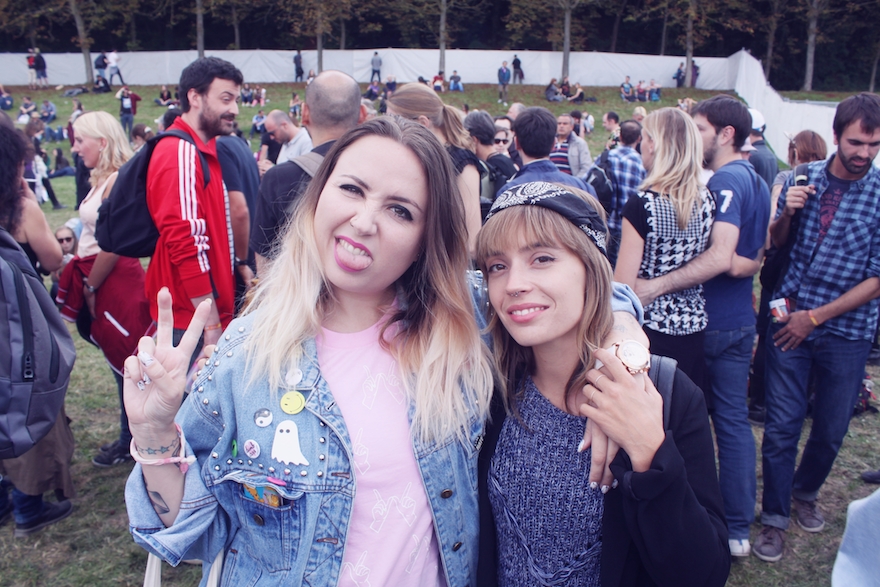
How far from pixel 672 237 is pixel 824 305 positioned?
0.92 meters

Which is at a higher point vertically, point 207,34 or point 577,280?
point 207,34

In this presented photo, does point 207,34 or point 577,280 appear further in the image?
point 207,34

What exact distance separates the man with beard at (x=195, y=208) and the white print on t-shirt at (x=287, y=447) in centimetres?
206

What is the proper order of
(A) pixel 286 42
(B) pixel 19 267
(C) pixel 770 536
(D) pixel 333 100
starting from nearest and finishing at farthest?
(B) pixel 19 267, (C) pixel 770 536, (D) pixel 333 100, (A) pixel 286 42

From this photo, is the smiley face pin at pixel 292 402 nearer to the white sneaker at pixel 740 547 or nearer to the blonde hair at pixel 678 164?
the blonde hair at pixel 678 164

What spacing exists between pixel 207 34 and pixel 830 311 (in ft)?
160

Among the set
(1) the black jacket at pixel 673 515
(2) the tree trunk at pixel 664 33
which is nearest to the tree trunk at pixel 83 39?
(2) the tree trunk at pixel 664 33

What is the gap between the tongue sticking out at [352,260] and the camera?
5.32 ft

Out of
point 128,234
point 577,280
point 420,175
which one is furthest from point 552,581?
point 128,234

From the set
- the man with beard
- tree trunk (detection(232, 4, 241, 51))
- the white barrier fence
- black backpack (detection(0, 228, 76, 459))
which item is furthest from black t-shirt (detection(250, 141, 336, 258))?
tree trunk (detection(232, 4, 241, 51))

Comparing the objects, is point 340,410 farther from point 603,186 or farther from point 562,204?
point 603,186

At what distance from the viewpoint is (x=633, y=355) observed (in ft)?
5.23

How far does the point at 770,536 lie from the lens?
3.48 m

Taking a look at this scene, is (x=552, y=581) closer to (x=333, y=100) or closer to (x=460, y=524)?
(x=460, y=524)
